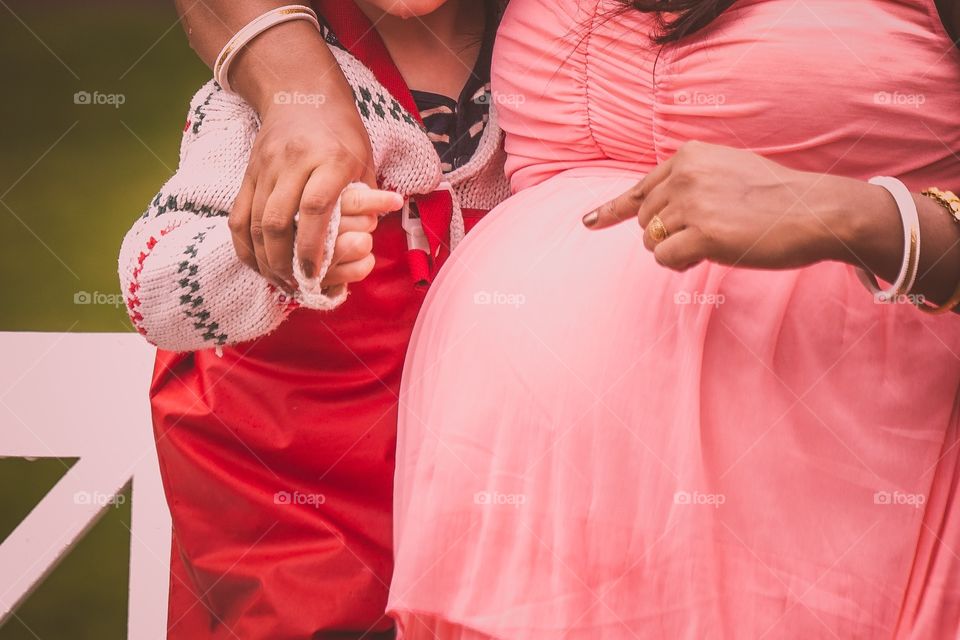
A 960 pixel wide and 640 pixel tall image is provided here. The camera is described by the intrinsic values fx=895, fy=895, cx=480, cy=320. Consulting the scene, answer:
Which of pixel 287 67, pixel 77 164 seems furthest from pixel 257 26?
pixel 77 164

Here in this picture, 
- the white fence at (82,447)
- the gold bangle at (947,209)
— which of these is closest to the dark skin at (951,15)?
the gold bangle at (947,209)

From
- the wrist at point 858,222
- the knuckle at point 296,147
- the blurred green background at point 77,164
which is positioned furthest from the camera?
the blurred green background at point 77,164

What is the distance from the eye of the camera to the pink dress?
58cm

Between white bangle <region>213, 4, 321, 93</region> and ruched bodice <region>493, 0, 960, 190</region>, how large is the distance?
0.63 ft

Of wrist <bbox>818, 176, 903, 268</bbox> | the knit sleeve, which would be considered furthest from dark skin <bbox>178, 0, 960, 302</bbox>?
the knit sleeve

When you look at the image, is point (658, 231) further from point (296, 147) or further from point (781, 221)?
point (296, 147)

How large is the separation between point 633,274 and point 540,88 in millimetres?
198

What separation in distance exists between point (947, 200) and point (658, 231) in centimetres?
19

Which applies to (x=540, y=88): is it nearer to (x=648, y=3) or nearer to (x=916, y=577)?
(x=648, y=3)

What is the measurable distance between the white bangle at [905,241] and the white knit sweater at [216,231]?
14.4 inches

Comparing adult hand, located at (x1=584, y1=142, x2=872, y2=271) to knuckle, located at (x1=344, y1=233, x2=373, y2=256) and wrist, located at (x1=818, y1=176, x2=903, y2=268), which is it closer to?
wrist, located at (x1=818, y1=176, x2=903, y2=268)

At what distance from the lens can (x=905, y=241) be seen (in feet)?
1.81

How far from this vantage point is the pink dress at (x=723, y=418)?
578 millimetres

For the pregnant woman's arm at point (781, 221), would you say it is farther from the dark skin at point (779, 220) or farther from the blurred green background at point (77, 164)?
the blurred green background at point (77, 164)
